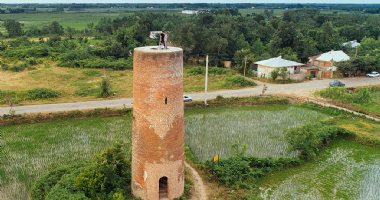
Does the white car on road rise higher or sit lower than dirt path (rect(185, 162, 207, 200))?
higher

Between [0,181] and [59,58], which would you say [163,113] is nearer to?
[0,181]

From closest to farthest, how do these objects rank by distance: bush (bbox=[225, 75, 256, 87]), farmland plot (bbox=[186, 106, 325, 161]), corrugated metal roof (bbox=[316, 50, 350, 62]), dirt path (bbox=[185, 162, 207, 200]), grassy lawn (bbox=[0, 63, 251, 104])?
dirt path (bbox=[185, 162, 207, 200]) < farmland plot (bbox=[186, 106, 325, 161]) < grassy lawn (bbox=[0, 63, 251, 104]) < bush (bbox=[225, 75, 256, 87]) < corrugated metal roof (bbox=[316, 50, 350, 62])

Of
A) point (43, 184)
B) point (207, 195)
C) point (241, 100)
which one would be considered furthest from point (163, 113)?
point (241, 100)

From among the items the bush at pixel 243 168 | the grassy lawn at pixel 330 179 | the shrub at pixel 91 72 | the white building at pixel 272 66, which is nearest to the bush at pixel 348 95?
the white building at pixel 272 66

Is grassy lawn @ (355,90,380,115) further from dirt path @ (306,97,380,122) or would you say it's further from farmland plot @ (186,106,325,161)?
farmland plot @ (186,106,325,161)

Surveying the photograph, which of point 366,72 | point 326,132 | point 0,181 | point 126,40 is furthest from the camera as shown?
point 126,40

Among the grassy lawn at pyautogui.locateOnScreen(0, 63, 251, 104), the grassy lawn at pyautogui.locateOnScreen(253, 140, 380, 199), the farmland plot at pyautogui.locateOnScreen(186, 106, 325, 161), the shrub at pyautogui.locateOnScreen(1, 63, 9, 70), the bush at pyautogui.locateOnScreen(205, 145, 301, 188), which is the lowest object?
the grassy lawn at pyautogui.locateOnScreen(253, 140, 380, 199)

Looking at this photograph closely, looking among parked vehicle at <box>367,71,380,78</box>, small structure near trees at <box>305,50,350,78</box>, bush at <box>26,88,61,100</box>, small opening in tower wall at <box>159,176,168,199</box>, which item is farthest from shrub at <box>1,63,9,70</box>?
parked vehicle at <box>367,71,380,78</box>
